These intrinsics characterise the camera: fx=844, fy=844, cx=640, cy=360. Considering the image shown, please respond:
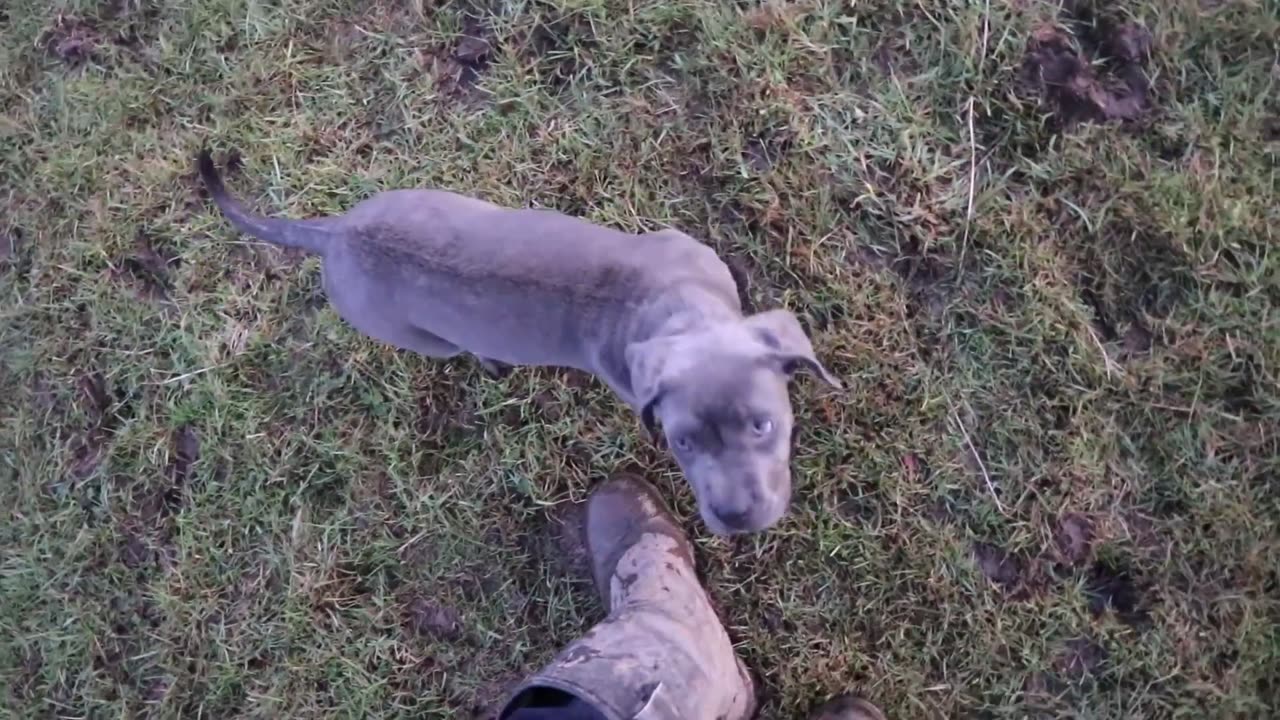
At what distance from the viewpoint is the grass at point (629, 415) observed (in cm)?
332

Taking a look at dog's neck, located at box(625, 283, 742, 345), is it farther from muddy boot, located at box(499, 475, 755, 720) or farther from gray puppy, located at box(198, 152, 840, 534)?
muddy boot, located at box(499, 475, 755, 720)

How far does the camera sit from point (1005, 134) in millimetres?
3469

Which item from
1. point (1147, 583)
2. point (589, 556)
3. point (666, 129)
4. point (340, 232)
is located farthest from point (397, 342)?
point (1147, 583)

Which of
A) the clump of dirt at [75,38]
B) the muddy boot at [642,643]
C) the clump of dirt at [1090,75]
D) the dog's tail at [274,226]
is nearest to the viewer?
the muddy boot at [642,643]

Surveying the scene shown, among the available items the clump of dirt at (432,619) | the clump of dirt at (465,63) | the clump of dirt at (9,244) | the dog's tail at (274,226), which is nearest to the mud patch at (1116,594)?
the clump of dirt at (432,619)

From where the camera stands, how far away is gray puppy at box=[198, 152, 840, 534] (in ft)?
8.36

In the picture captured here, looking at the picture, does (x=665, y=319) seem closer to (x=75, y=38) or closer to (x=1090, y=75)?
(x=1090, y=75)

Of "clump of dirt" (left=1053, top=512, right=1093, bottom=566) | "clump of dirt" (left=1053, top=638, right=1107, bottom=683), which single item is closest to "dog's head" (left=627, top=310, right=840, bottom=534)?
"clump of dirt" (left=1053, top=512, right=1093, bottom=566)

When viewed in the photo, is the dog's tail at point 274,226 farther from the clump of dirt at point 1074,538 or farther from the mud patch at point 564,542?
the clump of dirt at point 1074,538

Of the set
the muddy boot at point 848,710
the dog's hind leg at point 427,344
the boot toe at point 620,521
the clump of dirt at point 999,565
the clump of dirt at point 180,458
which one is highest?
the dog's hind leg at point 427,344

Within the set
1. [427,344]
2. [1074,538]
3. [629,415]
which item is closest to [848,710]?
[1074,538]

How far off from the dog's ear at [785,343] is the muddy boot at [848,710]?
144 cm

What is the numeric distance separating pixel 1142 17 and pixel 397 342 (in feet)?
10.5

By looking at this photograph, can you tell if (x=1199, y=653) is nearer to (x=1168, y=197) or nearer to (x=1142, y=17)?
(x=1168, y=197)
